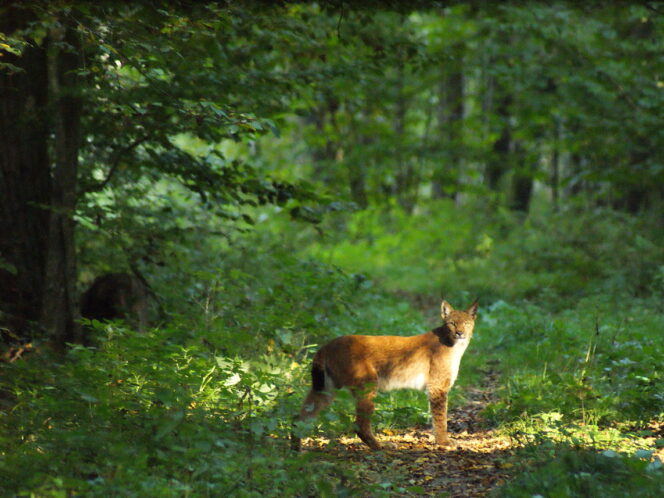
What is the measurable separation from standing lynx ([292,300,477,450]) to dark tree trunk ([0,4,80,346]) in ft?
10.6

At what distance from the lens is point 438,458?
6.18 m

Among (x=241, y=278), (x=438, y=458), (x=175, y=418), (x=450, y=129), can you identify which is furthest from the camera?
(x=450, y=129)

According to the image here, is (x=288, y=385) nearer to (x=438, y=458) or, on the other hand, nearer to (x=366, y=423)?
(x=366, y=423)

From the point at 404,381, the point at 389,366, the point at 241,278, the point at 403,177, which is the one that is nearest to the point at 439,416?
the point at 404,381

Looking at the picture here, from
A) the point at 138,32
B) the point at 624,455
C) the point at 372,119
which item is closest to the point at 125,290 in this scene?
the point at 138,32

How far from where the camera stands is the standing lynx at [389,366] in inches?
239

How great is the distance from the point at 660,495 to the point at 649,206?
1637cm

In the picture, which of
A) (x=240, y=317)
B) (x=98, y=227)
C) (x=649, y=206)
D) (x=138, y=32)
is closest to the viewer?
(x=138, y=32)

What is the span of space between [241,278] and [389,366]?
14.4ft

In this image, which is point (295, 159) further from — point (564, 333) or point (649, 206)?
point (564, 333)

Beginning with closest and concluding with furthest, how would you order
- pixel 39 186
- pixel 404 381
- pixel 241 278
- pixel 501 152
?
pixel 404 381 < pixel 39 186 < pixel 241 278 < pixel 501 152

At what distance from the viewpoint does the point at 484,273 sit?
15719 millimetres

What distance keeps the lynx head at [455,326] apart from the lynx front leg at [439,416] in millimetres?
489

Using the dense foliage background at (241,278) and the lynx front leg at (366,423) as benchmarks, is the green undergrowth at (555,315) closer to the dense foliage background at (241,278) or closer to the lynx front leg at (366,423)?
the dense foliage background at (241,278)
